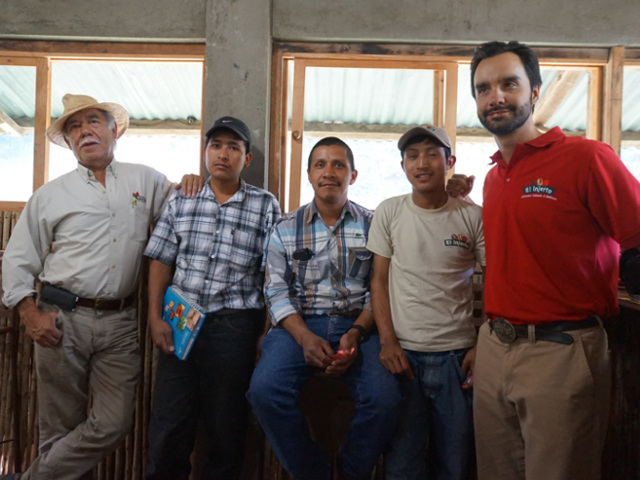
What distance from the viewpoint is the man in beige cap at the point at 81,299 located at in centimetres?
221

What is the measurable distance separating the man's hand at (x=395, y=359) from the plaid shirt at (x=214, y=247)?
2.58 feet

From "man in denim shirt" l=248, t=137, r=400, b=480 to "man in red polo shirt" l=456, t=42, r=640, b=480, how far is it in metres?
0.51

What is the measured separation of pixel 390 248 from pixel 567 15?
2491mm

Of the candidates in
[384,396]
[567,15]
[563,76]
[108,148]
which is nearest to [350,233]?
[384,396]

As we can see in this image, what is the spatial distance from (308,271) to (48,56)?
115 inches

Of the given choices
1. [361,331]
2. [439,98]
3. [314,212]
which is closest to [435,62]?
[439,98]

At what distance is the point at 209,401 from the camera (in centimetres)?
223

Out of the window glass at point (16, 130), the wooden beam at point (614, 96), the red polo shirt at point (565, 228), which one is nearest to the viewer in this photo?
the red polo shirt at point (565, 228)

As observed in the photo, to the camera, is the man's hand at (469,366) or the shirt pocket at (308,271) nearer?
the man's hand at (469,366)

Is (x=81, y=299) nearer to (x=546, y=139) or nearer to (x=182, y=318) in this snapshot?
(x=182, y=318)

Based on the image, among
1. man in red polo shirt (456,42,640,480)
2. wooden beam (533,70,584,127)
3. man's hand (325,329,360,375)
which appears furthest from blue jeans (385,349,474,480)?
wooden beam (533,70,584,127)

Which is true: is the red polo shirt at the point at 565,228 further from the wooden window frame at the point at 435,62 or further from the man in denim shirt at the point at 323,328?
the wooden window frame at the point at 435,62

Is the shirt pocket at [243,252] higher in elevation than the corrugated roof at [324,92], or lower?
lower

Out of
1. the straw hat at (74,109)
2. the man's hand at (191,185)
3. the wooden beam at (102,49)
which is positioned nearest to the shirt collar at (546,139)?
the man's hand at (191,185)
